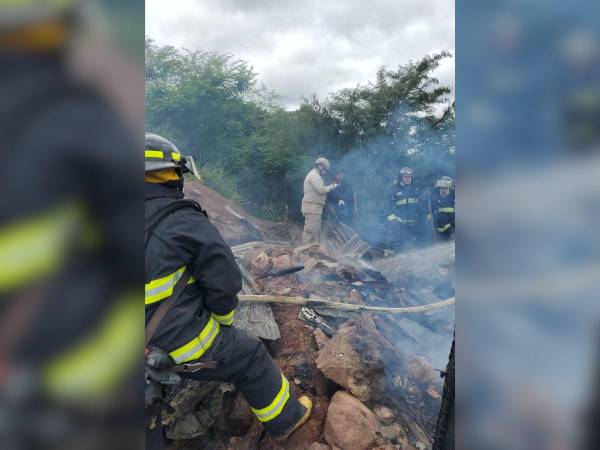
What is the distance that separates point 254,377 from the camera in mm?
2758

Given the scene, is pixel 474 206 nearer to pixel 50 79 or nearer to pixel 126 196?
pixel 126 196

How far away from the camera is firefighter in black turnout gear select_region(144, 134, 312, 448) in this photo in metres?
2.24

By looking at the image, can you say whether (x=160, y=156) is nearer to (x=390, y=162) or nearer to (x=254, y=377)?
(x=254, y=377)

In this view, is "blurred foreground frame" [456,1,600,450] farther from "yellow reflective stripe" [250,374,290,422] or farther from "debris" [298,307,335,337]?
"debris" [298,307,335,337]

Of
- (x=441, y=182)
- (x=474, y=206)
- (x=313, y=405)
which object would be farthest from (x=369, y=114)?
(x=474, y=206)

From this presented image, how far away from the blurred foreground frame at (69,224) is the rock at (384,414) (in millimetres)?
2778

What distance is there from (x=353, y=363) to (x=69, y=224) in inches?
115

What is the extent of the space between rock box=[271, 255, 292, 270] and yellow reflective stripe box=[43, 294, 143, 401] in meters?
3.99

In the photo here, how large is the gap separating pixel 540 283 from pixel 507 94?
53cm

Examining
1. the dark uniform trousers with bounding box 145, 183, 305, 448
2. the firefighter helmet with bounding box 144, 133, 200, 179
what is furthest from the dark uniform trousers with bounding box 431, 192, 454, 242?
the firefighter helmet with bounding box 144, 133, 200, 179

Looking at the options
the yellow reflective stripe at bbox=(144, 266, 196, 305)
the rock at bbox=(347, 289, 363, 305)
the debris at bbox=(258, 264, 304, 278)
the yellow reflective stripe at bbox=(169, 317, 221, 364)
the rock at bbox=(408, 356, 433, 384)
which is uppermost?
the yellow reflective stripe at bbox=(144, 266, 196, 305)

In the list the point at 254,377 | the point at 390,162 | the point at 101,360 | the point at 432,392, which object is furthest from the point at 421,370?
the point at 101,360

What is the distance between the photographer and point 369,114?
5570 millimetres

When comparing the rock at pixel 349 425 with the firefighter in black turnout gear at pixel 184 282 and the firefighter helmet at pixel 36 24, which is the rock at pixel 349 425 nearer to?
the firefighter in black turnout gear at pixel 184 282
